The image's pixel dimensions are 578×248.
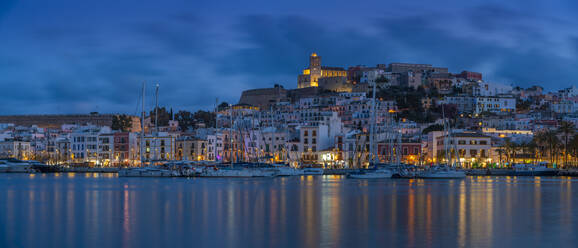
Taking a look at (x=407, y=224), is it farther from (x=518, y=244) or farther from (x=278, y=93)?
(x=278, y=93)

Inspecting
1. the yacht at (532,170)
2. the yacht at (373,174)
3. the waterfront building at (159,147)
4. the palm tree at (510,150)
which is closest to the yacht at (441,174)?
the yacht at (373,174)

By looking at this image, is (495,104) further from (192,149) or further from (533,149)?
(192,149)

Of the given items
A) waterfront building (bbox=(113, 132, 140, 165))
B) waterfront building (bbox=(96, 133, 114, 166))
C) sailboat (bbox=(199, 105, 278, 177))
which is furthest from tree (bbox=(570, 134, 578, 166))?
waterfront building (bbox=(96, 133, 114, 166))

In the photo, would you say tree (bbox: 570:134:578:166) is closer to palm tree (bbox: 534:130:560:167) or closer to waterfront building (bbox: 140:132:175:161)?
palm tree (bbox: 534:130:560:167)

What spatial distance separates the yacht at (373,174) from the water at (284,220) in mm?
27552

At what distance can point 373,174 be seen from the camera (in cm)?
7556

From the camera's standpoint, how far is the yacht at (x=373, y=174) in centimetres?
7519

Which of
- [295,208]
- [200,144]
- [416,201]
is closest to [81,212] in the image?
[295,208]

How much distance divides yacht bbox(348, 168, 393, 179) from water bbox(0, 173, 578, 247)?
27552mm

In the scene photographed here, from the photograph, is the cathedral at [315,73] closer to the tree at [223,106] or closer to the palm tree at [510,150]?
the tree at [223,106]

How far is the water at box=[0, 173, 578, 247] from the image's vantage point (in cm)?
2453

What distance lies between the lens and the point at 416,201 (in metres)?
41.6

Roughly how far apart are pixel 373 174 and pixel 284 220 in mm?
45854

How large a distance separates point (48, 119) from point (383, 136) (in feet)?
389
